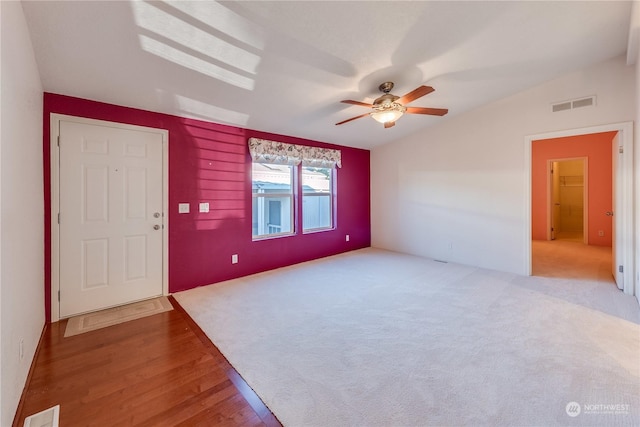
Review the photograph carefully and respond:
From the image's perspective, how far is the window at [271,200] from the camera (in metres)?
4.31

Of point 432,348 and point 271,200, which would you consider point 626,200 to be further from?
point 271,200

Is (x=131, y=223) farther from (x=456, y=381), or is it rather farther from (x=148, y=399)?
(x=456, y=381)

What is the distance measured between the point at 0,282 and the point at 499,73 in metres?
4.73

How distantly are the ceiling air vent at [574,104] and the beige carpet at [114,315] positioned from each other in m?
5.52

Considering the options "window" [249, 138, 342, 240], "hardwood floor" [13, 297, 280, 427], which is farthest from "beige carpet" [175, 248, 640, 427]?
"window" [249, 138, 342, 240]

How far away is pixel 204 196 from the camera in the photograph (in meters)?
3.63

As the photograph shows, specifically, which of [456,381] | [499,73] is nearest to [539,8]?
[499,73]

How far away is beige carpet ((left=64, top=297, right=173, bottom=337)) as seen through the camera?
2.57 meters

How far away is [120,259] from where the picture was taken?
3.05 m

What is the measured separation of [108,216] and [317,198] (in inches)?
128

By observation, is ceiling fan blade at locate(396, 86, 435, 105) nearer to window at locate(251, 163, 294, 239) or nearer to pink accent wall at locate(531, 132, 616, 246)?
window at locate(251, 163, 294, 239)

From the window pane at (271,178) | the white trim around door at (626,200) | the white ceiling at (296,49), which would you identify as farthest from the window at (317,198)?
the white trim around door at (626,200)

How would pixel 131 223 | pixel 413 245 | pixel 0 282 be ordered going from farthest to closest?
pixel 413 245 → pixel 131 223 → pixel 0 282

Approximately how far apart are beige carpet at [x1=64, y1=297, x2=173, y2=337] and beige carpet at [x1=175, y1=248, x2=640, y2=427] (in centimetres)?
27
